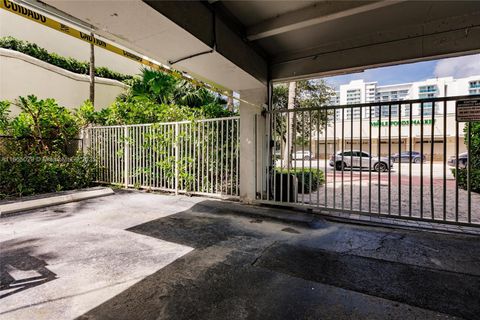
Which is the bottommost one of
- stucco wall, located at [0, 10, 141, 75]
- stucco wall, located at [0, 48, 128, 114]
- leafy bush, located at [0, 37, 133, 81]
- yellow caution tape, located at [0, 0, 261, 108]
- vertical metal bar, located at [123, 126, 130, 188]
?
vertical metal bar, located at [123, 126, 130, 188]

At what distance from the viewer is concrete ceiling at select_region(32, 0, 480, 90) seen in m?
2.68

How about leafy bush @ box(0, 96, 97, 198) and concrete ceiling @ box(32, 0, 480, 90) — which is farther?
leafy bush @ box(0, 96, 97, 198)

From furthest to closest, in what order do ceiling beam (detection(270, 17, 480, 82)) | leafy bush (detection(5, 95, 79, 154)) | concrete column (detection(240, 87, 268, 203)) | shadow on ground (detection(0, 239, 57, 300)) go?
leafy bush (detection(5, 95, 79, 154)), concrete column (detection(240, 87, 268, 203)), ceiling beam (detection(270, 17, 480, 82)), shadow on ground (detection(0, 239, 57, 300))

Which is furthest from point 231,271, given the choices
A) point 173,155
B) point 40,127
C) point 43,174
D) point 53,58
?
point 53,58

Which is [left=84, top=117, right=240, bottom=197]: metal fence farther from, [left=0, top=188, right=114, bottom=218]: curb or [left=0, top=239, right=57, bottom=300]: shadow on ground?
[left=0, top=239, right=57, bottom=300]: shadow on ground

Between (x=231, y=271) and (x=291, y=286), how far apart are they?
23.9 inches

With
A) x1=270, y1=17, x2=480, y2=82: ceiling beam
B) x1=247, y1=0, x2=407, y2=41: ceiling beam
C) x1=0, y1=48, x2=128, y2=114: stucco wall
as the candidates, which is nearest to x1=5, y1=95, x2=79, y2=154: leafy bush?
x1=0, y1=48, x2=128, y2=114: stucco wall

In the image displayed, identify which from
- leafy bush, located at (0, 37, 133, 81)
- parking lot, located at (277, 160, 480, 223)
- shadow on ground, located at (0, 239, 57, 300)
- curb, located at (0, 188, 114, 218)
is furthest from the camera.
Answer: leafy bush, located at (0, 37, 133, 81)

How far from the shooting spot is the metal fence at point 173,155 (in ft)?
18.8

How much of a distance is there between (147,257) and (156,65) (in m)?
2.87

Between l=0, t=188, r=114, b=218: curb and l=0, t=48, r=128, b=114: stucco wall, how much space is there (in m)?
7.58

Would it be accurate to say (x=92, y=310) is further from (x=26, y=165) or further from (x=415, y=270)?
(x=26, y=165)

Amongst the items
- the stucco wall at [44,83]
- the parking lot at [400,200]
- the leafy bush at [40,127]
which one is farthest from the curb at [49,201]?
the stucco wall at [44,83]

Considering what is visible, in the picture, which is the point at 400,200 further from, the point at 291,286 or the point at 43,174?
the point at 43,174
